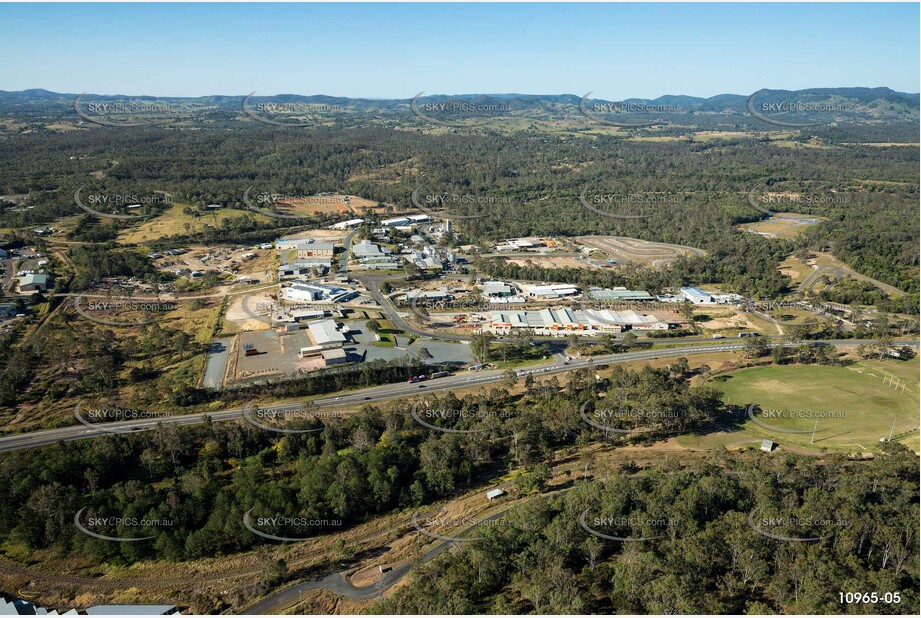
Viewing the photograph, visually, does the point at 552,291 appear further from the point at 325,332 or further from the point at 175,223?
the point at 175,223

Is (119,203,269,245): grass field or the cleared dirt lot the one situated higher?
(119,203,269,245): grass field

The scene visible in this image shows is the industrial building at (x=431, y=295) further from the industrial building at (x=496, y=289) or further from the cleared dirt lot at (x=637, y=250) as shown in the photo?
the cleared dirt lot at (x=637, y=250)

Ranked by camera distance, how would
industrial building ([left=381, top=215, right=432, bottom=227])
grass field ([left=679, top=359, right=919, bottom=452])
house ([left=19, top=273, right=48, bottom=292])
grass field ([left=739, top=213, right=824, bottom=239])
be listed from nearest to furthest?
1. grass field ([left=679, top=359, right=919, bottom=452])
2. house ([left=19, top=273, right=48, bottom=292])
3. grass field ([left=739, top=213, right=824, bottom=239])
4. industrial building ([left=381, top=215, right=432, bottom=227])

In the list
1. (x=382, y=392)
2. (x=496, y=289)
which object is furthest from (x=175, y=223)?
→ (x=382, y=392)

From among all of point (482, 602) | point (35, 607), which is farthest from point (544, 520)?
point (35, 607)

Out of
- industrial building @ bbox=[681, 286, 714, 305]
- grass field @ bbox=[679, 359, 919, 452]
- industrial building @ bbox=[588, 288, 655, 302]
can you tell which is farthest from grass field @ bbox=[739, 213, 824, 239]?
grass field @ bbox=[679, 359, 919, 452]

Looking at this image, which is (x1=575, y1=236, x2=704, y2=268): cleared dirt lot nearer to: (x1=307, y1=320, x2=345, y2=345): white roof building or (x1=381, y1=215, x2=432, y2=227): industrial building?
(x1=381, y1=215, x2=432, y2=227): industrial building
